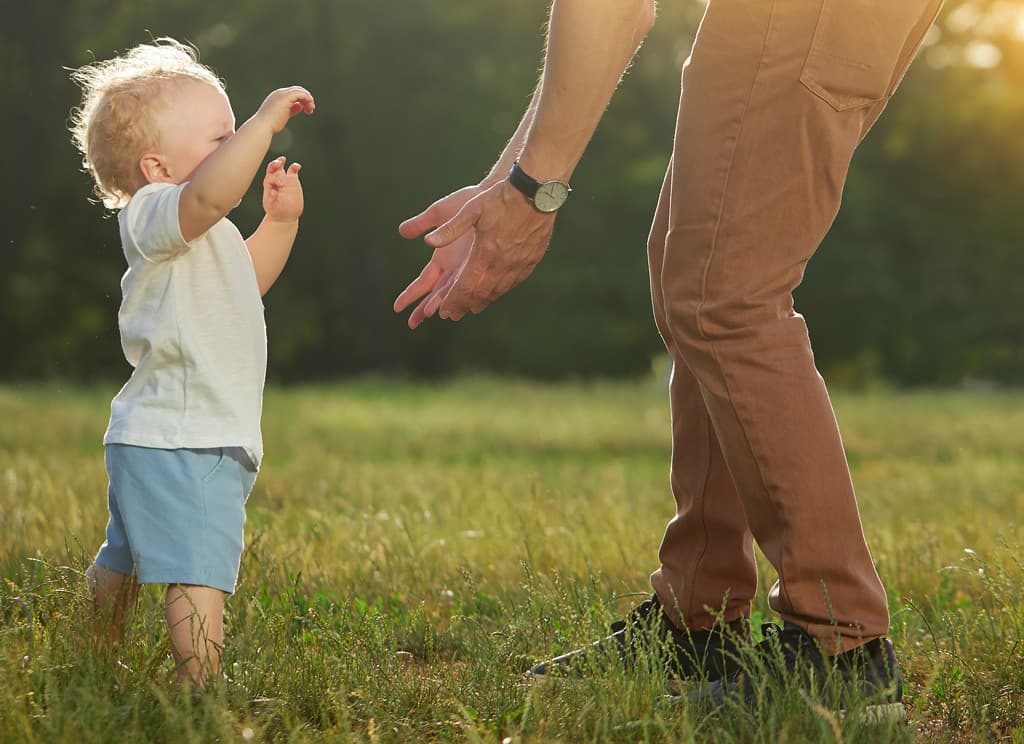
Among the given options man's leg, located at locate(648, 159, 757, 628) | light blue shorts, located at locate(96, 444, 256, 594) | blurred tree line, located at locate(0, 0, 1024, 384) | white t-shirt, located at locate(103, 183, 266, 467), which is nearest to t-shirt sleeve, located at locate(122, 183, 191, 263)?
white t-shirt, located at locate(103, 183, 266, 467)

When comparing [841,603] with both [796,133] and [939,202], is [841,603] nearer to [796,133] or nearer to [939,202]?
[796,133]

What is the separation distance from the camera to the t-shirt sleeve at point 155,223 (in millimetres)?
2584

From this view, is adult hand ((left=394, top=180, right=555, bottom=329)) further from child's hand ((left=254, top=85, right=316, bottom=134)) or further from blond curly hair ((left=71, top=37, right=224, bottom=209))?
blond curly hair ((left=71, top=37, right=224, bottom=209))

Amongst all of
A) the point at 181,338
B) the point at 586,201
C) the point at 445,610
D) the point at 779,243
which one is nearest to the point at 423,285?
the point at 181,338

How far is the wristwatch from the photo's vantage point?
2.53 meters

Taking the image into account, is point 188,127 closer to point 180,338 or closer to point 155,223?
point 155,223

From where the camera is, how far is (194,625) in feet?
8.34

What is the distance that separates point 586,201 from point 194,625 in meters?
25.5

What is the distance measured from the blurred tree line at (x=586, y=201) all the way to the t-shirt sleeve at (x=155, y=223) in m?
22.6

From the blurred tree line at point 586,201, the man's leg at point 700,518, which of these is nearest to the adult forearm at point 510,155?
the man's leg at point 700,518

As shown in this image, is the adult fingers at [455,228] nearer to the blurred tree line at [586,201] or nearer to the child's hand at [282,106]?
the child's hand at [282,106]

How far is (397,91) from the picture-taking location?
2667 cm

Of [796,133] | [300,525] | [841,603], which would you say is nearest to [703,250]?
[796,133]

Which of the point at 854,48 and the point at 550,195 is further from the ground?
the point at 854,48
